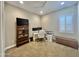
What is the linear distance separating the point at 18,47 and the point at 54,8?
1.22 metres

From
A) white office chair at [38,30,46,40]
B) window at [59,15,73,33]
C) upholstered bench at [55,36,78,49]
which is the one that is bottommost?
upholstered bench at [55,36,78,49]

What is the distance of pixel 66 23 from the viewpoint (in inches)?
68.1

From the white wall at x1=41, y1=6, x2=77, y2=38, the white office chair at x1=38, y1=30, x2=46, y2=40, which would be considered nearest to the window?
the white wall at x1=41, y1=6, x2=77, y2=38

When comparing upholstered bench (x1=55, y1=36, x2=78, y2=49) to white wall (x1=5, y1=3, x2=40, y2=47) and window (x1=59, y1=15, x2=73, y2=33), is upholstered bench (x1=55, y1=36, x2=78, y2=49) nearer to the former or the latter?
window (x1=59, y1=15, x2=73, y2=33)

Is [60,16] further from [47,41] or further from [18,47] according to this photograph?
[18,47]

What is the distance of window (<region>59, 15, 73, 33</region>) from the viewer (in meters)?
1.72

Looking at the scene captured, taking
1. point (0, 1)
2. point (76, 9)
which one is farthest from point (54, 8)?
point (0, 1)

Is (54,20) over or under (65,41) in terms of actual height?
over

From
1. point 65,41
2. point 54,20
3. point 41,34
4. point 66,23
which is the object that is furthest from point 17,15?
point 65,41

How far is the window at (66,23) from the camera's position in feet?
5.64

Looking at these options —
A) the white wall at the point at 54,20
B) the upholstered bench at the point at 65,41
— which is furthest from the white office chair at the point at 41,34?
the upholstered bench at the point at 65,41

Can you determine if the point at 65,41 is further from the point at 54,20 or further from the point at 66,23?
the point at 54,20

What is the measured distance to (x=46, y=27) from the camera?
1.81 meters

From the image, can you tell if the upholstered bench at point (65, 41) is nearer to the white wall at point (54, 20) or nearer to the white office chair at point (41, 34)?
the white wall at point (54, 20)
